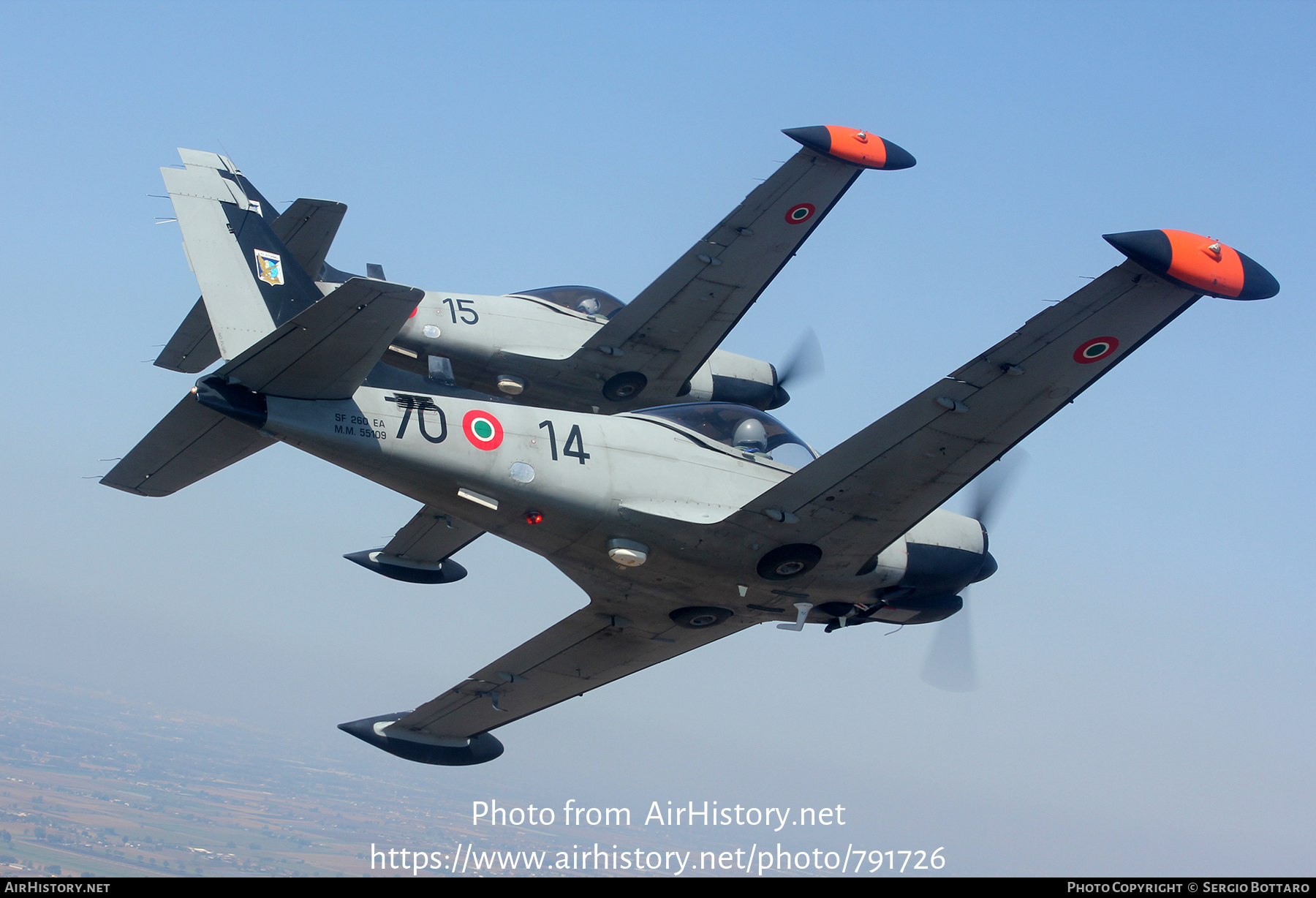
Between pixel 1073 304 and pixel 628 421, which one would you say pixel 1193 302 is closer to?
pixel 1073 304

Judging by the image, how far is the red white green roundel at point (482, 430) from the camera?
483 inches

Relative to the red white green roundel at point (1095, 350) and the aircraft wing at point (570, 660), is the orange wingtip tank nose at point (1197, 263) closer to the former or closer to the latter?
the red white green roundel at point (1095, 350)

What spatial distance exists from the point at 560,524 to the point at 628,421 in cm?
161

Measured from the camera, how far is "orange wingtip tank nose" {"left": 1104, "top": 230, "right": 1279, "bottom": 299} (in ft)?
35.6

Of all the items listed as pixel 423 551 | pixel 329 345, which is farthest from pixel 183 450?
pixel 423 551

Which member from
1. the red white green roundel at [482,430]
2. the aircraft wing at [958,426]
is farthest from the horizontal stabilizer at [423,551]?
the aircraft wing at [958,426]

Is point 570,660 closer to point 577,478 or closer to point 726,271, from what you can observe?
point 577,478

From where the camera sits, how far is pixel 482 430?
1234cm

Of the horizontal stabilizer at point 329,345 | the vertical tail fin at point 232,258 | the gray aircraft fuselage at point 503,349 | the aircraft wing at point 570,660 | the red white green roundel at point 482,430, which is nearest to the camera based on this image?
the horizontal stabilizer at point 329,345

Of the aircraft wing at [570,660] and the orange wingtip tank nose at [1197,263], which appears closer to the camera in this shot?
the orange wingtip tank nose at [1197,263]

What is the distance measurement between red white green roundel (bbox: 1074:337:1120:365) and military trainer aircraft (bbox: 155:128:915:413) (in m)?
8.08

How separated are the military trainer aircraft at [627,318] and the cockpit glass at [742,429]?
18.0 feet

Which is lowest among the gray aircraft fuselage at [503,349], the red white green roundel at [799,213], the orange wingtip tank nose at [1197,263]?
the orange wingtip tank nose at [1197,263]

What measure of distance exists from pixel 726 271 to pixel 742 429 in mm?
6143
